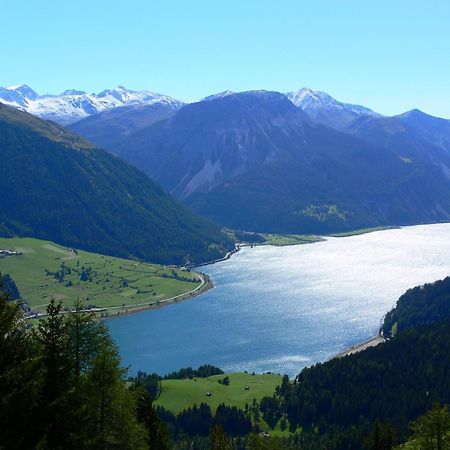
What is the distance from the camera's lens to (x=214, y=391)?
128750mm

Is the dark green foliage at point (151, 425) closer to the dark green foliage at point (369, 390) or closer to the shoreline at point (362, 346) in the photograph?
the dark green foliage at point (369, 390)

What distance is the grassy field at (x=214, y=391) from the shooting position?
123 metres

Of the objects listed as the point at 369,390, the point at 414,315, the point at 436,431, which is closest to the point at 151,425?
the point at 436,431

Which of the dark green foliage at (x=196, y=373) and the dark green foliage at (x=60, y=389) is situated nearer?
the dark green foliage at (x=60, y=389)

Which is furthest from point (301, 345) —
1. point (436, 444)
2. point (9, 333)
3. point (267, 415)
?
point (9, 333)

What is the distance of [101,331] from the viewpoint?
3256cm

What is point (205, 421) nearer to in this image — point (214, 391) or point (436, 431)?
point (214, 391)

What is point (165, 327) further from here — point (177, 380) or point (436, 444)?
point (436, 444)

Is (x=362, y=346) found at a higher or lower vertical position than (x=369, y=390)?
higher

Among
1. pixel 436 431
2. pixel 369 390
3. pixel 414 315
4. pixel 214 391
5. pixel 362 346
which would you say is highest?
pixel 436 431

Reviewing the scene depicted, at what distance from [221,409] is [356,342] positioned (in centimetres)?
6612

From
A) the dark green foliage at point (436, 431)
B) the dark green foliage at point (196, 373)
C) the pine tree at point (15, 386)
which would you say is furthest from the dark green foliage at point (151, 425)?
the dark green foliage at point (196, 373)

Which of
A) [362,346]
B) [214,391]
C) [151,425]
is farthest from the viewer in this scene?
[362,346]

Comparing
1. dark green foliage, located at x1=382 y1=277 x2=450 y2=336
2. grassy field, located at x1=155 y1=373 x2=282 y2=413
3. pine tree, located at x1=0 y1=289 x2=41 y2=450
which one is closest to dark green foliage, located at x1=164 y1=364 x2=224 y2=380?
grassy field, located at x1=155 y1=373 x2=282 y2=413
